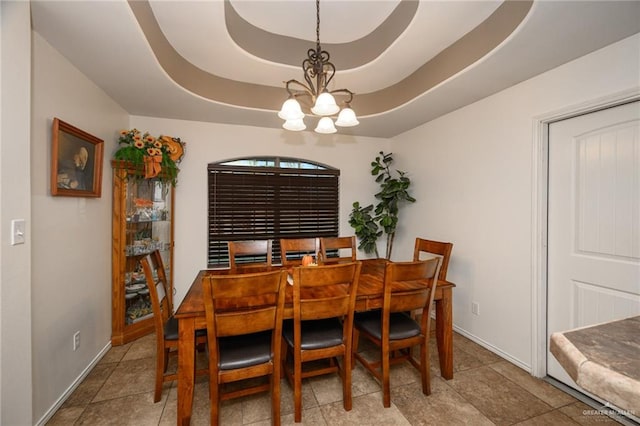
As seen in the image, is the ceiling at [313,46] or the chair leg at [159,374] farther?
the chair leg at [159,374]

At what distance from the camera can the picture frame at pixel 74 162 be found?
179cm

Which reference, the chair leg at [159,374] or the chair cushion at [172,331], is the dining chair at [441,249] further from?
the chair leg at [159,374]

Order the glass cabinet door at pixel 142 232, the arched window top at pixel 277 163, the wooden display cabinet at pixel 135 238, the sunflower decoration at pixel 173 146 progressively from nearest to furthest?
1. the wooden display cabinet at pixel 135 238
2. the glass cabinet door at pixel 142 232
3. the sunflower decoration at pixel 173 146
4. the arched window top at pixel 277 163

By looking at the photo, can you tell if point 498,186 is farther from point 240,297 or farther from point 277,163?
point 277,163

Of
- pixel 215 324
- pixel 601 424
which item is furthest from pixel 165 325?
pixel 601 424

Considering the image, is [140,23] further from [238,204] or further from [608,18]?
[608,18]

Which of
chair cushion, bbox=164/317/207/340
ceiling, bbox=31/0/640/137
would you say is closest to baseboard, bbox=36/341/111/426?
chair cushion, bbox=164/317/207/340

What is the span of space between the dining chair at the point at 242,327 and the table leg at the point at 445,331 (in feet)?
4.33

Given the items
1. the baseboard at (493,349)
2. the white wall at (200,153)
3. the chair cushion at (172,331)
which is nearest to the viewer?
the chair cushion at (172,331)

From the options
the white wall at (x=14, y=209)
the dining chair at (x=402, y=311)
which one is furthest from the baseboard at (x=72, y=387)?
the dining chair at (x=402, y=311)

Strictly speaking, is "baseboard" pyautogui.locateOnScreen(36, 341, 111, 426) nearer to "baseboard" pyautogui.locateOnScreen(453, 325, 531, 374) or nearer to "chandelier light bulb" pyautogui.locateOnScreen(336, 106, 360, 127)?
"chandelier light bulb" pyautogui.locateOnScreen(336, 106, 360, 127)

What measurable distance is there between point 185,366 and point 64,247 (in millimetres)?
1337

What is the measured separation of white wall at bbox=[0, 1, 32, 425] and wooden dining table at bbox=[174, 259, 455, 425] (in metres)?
0.78

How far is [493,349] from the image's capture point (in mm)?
2541
